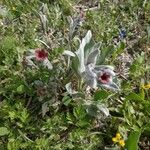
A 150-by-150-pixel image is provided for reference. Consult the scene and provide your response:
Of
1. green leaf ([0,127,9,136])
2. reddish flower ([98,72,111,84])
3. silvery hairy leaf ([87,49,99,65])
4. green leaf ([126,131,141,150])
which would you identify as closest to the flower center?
reddish flower ([98,72,111,84])

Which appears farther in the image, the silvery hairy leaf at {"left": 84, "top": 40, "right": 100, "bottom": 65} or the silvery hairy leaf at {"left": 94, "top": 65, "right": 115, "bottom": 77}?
the silvery hairy leaf at {"left": 84, "top": 40, "right": 100, "bottom": 65}

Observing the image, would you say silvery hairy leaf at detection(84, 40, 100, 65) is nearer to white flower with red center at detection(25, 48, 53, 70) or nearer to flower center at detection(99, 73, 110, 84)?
flower center at detection(99, 73, 110, 84)

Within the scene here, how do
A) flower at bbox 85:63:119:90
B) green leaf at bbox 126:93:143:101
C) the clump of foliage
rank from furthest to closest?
green leaf at bbox 126:93:143:101 → the clump of foliage → flower at bbox 85:63:119:90

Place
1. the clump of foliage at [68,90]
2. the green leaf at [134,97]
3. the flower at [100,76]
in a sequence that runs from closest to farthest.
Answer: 1. the flower at [100,76]
2. the clump of foliage at [68,90]
3. the green leaf at [134,97]

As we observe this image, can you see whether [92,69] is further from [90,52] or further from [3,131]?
[3,131]

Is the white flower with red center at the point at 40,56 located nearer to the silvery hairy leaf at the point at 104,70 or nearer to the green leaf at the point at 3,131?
the silvery hairy leaf at the point at 104,70

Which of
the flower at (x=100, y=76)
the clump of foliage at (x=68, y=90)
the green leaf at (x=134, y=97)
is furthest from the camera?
the green leaf at (x=134, y=97)

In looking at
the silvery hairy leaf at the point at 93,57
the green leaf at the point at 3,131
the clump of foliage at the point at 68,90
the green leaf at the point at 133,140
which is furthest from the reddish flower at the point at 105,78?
the green leaf at the point at 3,131

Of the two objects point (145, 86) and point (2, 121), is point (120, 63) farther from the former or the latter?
point (2, 121)
